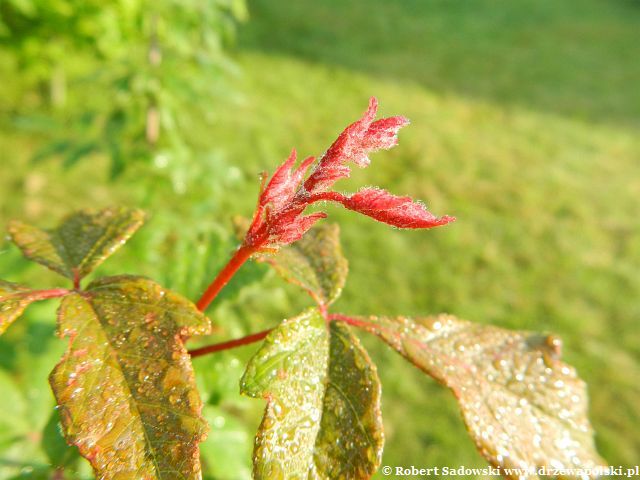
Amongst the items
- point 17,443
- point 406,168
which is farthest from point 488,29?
point 17,443

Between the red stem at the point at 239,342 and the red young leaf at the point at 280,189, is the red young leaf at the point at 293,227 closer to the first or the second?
the red young leaf at the point at 280,189

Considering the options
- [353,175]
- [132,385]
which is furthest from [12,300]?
[353,175]

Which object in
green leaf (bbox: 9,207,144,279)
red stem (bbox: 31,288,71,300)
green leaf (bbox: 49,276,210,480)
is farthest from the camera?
green leaf (bbox: 9,207,144,279)

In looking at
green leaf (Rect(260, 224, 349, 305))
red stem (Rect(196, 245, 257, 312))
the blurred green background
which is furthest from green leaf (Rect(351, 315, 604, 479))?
the blurred green background

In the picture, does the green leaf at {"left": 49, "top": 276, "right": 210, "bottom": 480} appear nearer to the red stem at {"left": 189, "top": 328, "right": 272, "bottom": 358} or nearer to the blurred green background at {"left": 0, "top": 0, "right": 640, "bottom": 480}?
the red stem at {"left": 189, "top": 328, "right": 272, "bottom": 358}

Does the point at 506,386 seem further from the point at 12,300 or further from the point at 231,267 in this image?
the point at 12,300

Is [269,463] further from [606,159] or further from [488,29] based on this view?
[488,29]
